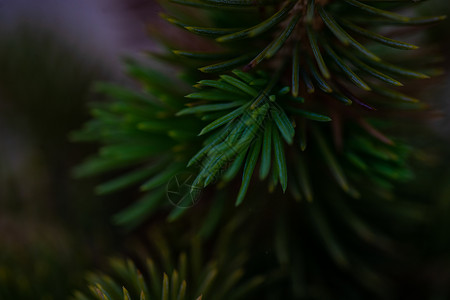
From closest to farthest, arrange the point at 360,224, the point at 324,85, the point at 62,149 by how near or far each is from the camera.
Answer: the point at 324,85, the point at 360,224, the point at 62,149

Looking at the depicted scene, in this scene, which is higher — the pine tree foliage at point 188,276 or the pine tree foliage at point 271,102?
the pine tree foliage at point 271,102

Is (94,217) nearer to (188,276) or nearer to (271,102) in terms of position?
(188,276)

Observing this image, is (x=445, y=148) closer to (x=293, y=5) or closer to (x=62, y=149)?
(x=293, y=5)

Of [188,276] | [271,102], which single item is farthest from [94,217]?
[271,102]

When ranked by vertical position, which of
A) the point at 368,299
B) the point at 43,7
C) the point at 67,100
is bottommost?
the point at 368,299

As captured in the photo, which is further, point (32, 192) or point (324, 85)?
point (32, 192)

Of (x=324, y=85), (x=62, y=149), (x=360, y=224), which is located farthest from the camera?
(x=62, y=149)

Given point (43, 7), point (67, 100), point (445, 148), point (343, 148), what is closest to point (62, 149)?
point (67, 100)

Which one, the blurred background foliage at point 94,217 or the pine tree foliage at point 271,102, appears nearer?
the pine tree foliage at point 271,102

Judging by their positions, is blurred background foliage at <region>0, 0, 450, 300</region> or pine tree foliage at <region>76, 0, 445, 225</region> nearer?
pine tree foliage at <region>76, 0, 445, 225</region>
